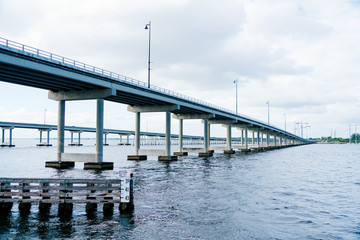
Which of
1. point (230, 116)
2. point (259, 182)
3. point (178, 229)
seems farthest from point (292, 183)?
point (230, 116)

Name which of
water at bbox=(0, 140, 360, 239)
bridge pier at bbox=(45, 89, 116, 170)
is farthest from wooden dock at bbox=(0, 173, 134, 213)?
bridge pier at bbox=(45, 89, 116, 170)

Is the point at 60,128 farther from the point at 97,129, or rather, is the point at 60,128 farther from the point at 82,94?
the point at 82,94

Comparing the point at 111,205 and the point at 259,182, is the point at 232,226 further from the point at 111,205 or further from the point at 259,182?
the point at 259,182

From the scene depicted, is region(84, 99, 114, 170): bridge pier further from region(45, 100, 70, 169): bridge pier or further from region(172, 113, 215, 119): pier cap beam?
region(172, 113, 215, 119): pier cap beam

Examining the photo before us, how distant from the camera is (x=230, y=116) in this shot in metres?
98.5

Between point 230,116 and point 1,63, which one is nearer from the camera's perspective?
point 1,63

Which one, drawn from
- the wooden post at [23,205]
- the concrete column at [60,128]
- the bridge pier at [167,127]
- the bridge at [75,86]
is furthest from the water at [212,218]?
the bridge pier at [167,127]

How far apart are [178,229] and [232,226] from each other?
2.77 meters

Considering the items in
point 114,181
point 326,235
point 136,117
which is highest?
point 136,117

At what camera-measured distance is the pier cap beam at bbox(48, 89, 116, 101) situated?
46.9 meters

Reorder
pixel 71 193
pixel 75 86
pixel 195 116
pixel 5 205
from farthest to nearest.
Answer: pixel 195 116 < pixel 75 86 < pixel 5 205 < pixel 71 193

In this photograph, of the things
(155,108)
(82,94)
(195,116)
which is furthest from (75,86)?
(195,116)

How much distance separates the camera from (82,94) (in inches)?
1896

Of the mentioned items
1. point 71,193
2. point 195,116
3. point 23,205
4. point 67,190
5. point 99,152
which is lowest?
point 23,205
